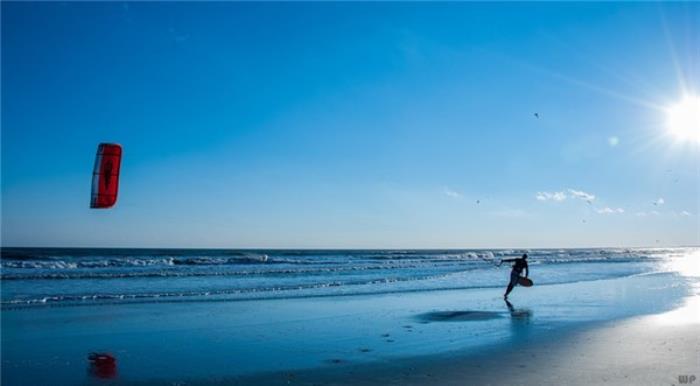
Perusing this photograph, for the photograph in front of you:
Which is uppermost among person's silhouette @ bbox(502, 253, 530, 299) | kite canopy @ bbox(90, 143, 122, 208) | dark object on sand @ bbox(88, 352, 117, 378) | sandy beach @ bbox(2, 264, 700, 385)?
kite canopy @ bbox(90, 143, 122, 208)

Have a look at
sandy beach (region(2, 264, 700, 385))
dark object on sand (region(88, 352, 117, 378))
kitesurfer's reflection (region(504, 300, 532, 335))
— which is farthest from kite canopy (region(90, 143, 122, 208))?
kitesurfer's reflection (region(504, 300, 532, 335))

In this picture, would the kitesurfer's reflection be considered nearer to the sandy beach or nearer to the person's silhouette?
the sandy beach

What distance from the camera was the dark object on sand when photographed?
8047 mm

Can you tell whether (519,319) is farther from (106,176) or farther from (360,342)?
(106,176)

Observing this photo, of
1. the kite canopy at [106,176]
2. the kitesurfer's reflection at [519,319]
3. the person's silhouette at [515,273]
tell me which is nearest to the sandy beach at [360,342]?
the kitesurfer's reflection at [519,319]

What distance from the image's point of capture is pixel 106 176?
1092 centimetres

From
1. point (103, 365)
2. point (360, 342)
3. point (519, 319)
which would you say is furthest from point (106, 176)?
point (519, 319)

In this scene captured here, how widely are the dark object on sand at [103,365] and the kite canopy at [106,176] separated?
3122 millimetres

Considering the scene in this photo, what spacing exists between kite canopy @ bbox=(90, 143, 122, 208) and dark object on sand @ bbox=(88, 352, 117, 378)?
10.2 feet

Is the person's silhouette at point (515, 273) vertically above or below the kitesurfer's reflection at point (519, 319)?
above

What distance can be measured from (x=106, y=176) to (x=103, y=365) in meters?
4.04

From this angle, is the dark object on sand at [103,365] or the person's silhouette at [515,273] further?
the person's silhouette at [515,273]

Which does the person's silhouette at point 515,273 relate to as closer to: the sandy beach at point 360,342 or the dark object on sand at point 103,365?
the sandy beach at point 360,342

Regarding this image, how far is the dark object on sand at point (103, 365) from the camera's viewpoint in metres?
8.05
